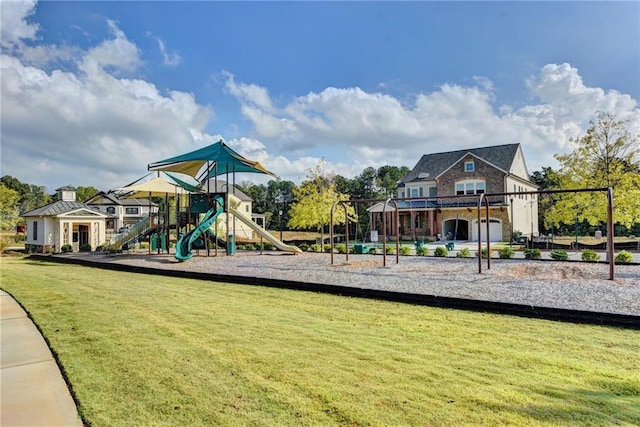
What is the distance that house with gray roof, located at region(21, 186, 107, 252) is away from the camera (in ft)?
78.0

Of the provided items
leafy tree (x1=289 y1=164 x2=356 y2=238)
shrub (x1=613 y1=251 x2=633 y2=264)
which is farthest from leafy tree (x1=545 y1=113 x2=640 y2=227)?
leafy tree (x1=289 y1=164 x2=356 y2=238)

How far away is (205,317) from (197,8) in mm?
9269

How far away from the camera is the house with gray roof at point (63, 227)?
23.8 m

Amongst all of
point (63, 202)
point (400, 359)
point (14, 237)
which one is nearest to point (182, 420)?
point (400, 359)

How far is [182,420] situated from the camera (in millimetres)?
2906

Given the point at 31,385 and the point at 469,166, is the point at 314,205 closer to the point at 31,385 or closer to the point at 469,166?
the point at 469,166

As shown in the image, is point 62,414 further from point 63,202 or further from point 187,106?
point 63,202

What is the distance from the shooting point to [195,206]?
714 inches

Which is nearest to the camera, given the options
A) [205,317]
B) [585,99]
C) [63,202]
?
[205,317]

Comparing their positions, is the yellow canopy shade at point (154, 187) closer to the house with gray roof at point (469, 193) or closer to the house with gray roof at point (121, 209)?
the house with gray roof at point (469, 193)

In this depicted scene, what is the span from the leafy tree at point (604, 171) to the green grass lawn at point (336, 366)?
13.3 m

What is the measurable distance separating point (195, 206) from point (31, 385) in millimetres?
15037

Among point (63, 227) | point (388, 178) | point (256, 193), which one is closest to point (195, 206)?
point (63, 227)

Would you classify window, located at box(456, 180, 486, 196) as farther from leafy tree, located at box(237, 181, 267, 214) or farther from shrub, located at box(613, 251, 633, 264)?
leafy tree, located at box(237, 181, 267, 214)
